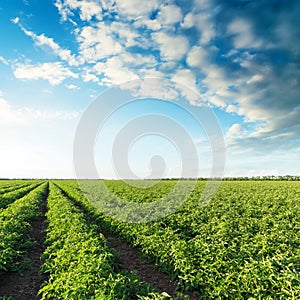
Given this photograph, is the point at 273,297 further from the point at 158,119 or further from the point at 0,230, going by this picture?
the point at 158,119

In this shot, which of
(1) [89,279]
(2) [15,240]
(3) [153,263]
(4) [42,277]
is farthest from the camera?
(2) [15,240]

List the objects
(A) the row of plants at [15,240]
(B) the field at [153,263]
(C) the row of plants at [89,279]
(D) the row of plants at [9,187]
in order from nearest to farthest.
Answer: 1. (C) the row of plants at [89,279]
2. (B) the field at [153,263]
3. (A) the row of plants at [15,240]
4. (D) the row of plants at [9,187]

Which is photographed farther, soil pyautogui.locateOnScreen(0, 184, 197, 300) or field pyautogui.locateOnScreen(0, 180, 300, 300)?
soil pyautogui.locateOnScreen(0, 184, 197, 300)

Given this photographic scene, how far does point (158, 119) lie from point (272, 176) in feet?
248

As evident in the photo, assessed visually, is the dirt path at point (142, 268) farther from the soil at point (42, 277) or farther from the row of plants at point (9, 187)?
the row of plants at point (9, 187)

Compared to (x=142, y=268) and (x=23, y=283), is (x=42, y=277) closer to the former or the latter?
(x=23, y=283)

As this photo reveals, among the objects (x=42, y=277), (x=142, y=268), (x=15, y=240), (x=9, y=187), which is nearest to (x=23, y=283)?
(x=42, y=277)

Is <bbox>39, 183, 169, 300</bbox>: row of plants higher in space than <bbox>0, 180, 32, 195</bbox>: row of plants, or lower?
lower

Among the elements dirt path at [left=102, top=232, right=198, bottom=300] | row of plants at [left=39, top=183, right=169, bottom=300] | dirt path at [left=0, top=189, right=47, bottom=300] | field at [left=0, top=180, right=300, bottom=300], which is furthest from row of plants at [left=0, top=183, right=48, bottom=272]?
dirt path at [left=102, top=232, right=198, bottom=300]

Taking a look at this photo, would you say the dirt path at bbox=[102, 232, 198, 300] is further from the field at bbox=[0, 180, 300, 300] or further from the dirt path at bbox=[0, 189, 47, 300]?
the dirt path at bbox=[0, 189, 47, 300]

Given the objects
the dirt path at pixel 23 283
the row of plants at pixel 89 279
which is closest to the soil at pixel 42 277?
the dirt path at pixel 23 283

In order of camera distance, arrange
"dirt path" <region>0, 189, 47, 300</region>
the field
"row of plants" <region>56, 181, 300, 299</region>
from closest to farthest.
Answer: the field < "row of plants" <region>56, 181, 300, 299</region> < "dirt path" <region>0, 189, 47, 300</region>

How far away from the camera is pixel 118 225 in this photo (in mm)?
12047

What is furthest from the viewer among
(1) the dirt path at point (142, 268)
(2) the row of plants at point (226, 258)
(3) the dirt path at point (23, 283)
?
(1) the dirt path at point (142, 268)
